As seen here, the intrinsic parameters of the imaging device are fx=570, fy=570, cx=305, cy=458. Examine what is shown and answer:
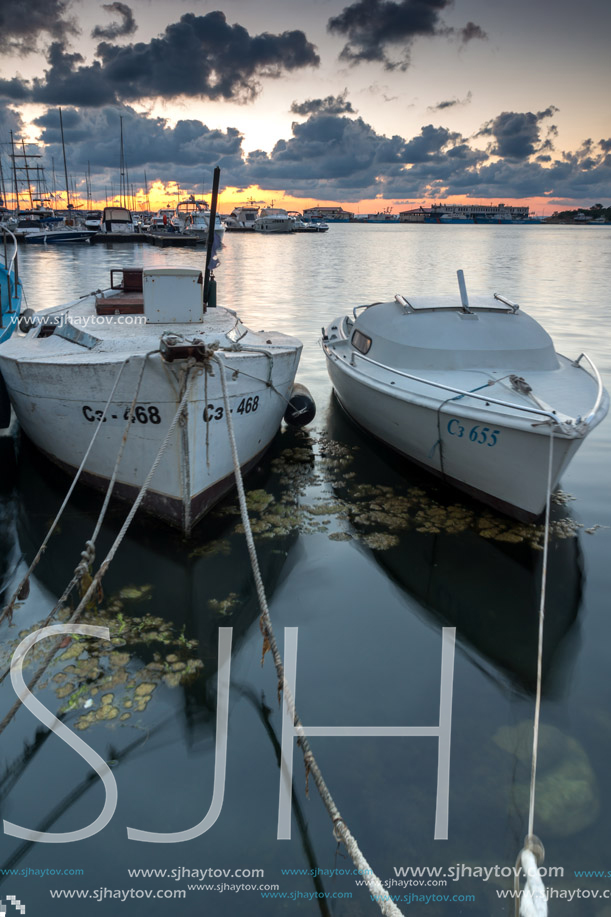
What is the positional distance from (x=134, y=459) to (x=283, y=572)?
2769 millimetres

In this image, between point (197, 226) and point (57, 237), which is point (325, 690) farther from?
point (197, 226)

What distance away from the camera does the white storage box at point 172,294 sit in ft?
33.1

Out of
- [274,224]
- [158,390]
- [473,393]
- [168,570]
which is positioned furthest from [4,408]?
[274,224]

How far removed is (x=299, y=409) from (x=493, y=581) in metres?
5.89

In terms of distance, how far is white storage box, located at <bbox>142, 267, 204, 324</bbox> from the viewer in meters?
10.1

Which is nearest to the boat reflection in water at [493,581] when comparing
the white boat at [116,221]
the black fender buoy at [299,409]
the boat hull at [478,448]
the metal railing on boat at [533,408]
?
the boat hull at [478,448]

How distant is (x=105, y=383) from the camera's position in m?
7.88

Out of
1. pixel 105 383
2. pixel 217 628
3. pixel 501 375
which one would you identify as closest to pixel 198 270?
pixel 105 383

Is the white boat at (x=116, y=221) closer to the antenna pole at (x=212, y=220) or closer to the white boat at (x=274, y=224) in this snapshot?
the white boat at (x=274, y=224)

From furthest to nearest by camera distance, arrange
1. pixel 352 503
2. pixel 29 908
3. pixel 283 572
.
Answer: pixel 352 503, pixel 283 572, pixel 29 908

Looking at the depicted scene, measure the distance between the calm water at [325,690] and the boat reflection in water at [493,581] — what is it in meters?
0.03

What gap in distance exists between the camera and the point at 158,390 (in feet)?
24.9

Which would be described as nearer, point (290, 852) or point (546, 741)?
point (290, 852)

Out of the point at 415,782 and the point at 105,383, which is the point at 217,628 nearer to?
the point at 415,782
